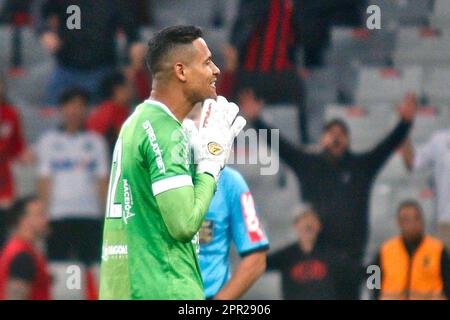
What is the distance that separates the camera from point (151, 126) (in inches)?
164

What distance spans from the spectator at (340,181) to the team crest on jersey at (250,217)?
116 inches

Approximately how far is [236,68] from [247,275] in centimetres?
401

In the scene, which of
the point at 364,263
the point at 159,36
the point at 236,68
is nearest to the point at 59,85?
the point at 236,68

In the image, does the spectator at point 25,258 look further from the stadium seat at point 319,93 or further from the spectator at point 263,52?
the stadium seat at point 319,93

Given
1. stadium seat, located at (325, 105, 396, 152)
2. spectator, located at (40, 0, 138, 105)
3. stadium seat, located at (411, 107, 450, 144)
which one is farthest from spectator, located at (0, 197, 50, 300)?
stadium seat, located at (411, 107, 450, 144)

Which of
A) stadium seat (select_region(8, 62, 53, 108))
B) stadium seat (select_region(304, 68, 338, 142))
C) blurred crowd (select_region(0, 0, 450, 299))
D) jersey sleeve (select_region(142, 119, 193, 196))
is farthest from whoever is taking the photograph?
stadium seat (select_region(8, 62, 53, 108))

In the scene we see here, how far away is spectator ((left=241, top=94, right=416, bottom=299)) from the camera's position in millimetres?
8867

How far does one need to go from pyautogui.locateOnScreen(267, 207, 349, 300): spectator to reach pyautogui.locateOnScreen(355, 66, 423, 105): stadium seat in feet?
7.59

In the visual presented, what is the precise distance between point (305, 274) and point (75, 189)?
5.86ft

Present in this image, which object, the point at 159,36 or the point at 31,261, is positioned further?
the point at 31,261

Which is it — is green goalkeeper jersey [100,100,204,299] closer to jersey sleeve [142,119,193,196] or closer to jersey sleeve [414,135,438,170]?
jersey sleeve [142,119,193,196]

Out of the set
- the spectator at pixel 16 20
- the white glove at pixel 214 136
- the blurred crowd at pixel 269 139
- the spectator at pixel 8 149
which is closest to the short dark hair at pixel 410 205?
the blurred crowd at pixel 269 139
